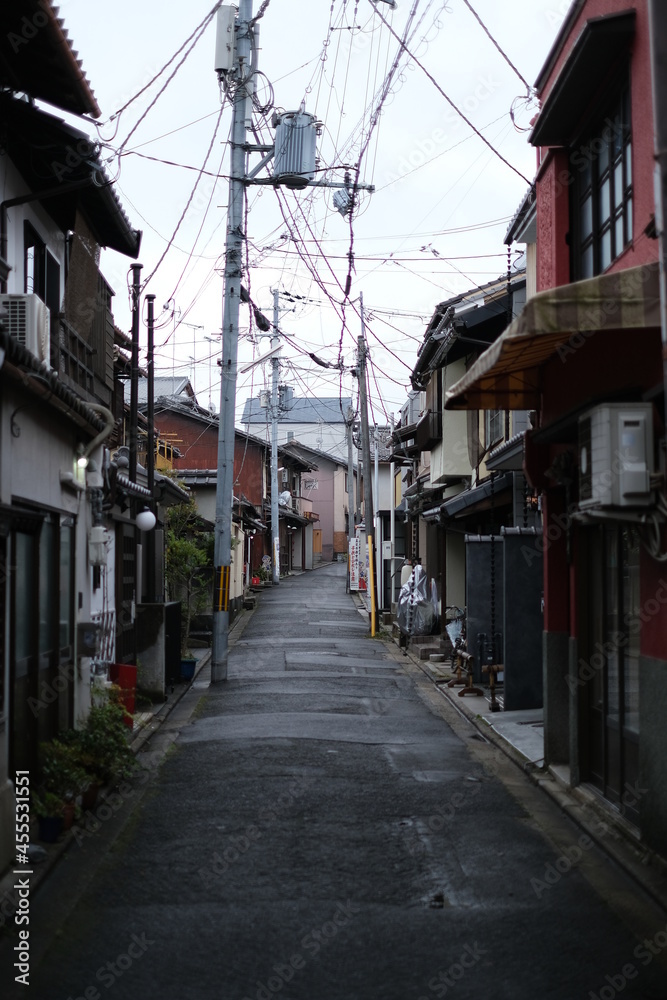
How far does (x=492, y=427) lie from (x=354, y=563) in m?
31.5

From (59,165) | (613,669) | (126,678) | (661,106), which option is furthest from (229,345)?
(661,106)

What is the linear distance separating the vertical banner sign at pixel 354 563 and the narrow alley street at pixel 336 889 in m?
37.8

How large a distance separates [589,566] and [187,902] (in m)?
5.14

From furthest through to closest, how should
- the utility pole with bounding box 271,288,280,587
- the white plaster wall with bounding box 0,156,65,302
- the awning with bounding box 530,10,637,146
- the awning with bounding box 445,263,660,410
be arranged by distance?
the utility pole with bounding box 271,288,280,587
the white plaster wall with bounding box 0,156,65,302
the awning with bounding box 530,10,637,146
the awning with bounding box 445,263,660,410

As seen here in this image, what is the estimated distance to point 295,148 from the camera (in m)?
20.0

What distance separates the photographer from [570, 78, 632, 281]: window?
9125mm

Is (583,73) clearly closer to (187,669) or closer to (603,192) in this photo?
(603,192)

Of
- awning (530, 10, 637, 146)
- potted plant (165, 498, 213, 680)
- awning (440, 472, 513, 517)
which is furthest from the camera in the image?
potted plant (165, 498, 213, 680)

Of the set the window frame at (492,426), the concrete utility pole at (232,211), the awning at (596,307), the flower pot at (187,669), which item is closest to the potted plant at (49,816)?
the awning at (596,307)

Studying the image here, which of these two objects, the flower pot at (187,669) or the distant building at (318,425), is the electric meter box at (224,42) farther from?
the distant building at (318,425)

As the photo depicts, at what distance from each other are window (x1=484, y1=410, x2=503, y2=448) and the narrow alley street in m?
9.01

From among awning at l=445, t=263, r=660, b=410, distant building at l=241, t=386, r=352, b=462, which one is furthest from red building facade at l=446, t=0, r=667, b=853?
distant building at l=241, t=386, r=352, b=462

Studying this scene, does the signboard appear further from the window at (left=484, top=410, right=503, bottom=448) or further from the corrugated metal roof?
the corrugated metal roof

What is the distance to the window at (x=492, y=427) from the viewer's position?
69.1ft
